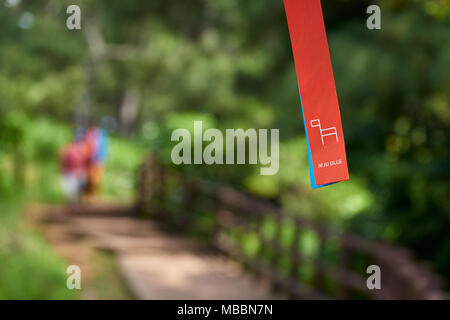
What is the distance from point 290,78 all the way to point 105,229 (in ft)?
12.1

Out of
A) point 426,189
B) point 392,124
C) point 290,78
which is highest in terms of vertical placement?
point 290,78

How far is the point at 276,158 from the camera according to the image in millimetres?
10820

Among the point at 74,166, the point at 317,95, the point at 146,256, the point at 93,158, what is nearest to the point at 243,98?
the point at 93,158

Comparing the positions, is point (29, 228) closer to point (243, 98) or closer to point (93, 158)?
point (93, 158)

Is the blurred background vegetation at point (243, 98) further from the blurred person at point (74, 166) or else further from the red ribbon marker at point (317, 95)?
the red ribbon marker at point (317, 95)

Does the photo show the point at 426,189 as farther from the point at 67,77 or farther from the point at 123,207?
the point at 67,77

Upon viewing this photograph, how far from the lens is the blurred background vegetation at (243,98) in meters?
6.94

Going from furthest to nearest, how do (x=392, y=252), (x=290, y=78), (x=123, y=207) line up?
1. (x=123, y=207)
2. (x=290, y=78)
3. (x=392, y=252)

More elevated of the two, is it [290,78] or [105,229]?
[290,78]

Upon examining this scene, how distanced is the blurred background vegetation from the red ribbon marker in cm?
176

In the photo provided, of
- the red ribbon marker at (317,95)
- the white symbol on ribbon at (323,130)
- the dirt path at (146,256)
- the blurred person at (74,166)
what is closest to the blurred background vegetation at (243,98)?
the dirt path at (146,256)

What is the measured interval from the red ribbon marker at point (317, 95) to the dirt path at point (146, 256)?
3989 millimetres

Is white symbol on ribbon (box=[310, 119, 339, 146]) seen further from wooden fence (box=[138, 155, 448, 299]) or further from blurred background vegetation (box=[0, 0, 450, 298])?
wooden fence (box=[138, 155, 448, 299])

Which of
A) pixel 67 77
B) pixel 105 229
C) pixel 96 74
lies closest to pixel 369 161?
pixel 105 229
